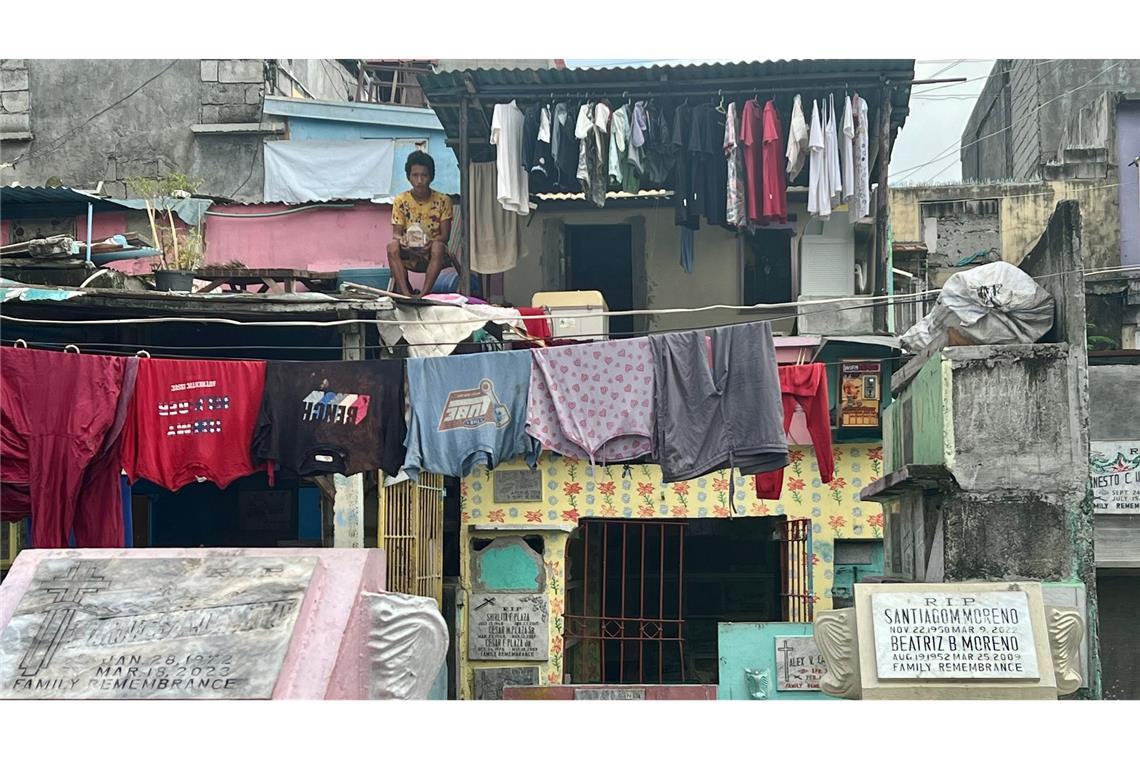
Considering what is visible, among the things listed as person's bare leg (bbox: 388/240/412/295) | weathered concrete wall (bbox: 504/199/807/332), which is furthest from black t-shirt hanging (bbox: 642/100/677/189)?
person's bare leg (bbox: 388/240/412/295)

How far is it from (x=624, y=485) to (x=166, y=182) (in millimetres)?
8225

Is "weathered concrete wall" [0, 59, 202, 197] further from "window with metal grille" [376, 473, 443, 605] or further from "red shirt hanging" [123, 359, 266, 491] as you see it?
"red shirt hanging" [123, 359, 266, 491]

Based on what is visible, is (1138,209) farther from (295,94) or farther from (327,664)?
(327,664)

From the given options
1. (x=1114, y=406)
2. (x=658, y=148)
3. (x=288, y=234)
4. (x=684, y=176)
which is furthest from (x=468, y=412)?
(x=288, y=234)

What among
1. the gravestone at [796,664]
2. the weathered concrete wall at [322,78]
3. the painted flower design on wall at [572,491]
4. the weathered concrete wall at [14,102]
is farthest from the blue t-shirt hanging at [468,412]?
the weathered concrete wall at [14,102]

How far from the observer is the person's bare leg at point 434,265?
51.4 feet

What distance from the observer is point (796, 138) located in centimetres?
1434

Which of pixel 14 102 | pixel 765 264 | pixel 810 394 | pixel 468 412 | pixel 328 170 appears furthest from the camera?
pixel 14 102

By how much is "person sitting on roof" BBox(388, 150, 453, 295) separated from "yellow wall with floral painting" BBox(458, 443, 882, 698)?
2.90 metres

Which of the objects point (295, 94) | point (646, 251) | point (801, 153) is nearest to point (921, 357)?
point (801, 153)

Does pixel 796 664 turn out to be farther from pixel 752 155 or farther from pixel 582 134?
pixel 582 134

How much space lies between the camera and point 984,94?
2650 centimetres

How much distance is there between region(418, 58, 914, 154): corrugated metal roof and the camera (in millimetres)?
14234

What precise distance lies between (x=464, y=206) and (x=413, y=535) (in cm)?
421
